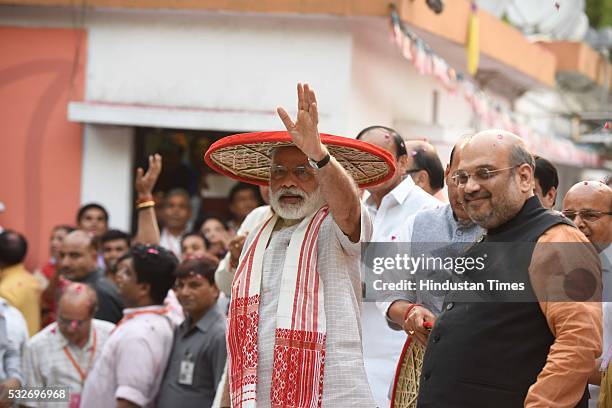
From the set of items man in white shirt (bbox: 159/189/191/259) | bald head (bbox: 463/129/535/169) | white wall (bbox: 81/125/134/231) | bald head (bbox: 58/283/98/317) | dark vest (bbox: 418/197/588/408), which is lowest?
dark vest (bbox: 418/197/588/408)

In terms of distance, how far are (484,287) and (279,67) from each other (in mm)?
6707

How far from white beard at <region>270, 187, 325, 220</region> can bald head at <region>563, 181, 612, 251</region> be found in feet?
3.74

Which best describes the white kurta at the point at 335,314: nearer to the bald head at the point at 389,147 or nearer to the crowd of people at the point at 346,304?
the crowd of people at the point at 346,304

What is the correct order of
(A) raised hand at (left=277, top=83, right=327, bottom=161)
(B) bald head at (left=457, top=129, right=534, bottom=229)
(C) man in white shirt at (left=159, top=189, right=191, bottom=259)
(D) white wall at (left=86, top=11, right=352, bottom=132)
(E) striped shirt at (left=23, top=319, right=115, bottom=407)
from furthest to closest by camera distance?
(D) white wall at (left=86, top=11, right=352, bottom=132)
(C) man in white shirt at (left=159, top=189, right=191, bottom=259)
(E) striped shirt at (left=23, top=319, right=115, bottom=407)
(A) raised hand at (left=277, top=83, right=327, bottom=161)
(B) bald head at (left=457, top=129, right=534, bottom=229)

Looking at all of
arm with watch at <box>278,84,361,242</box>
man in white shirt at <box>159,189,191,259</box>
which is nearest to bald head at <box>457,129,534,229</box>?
arm with watch at <box>278,84,361,242</box>

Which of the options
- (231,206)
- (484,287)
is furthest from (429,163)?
(231,206)

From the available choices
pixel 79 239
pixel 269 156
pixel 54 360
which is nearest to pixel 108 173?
pixel 79 239

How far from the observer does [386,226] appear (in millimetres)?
5824

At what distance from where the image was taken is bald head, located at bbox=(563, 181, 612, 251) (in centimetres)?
499

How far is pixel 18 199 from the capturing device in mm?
10859

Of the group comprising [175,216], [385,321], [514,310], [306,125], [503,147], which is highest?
[175,216]

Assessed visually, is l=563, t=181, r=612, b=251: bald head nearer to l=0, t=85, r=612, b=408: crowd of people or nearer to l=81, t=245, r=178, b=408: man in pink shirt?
l=0, t=85, r=612, b=408: crowd of people

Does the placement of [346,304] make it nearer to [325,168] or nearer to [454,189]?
[325,168]

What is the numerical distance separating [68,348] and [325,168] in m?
3.22
